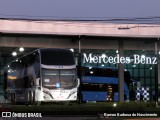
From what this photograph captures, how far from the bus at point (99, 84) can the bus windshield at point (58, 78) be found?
35.0ft

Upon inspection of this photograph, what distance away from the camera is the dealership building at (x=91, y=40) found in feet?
138

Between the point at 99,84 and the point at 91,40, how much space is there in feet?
16.1

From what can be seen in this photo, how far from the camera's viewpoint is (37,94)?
34875mm

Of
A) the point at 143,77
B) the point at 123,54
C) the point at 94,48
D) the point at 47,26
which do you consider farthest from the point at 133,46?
the point at 143,77

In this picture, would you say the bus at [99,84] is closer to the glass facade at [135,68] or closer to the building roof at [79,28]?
the glass facade at [135,68]

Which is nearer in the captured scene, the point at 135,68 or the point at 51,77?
the point at 51,77

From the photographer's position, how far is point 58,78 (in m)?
→ 34.3

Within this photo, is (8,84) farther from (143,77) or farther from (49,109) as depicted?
(143,77)

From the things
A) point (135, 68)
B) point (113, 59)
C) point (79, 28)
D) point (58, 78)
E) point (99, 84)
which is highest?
point (79, 28)

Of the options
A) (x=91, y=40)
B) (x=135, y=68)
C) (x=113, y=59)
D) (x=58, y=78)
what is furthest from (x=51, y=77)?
(x=135, y=68)

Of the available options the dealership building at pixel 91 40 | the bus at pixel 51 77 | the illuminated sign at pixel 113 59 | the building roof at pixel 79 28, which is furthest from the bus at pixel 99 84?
the bus at pixel 51 77

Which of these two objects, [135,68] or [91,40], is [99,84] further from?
[135,68]

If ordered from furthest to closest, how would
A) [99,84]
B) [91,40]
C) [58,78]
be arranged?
1. [99,84]
2. [91,40]
3. [58,78]

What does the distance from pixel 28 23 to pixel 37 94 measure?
31.6 feet
